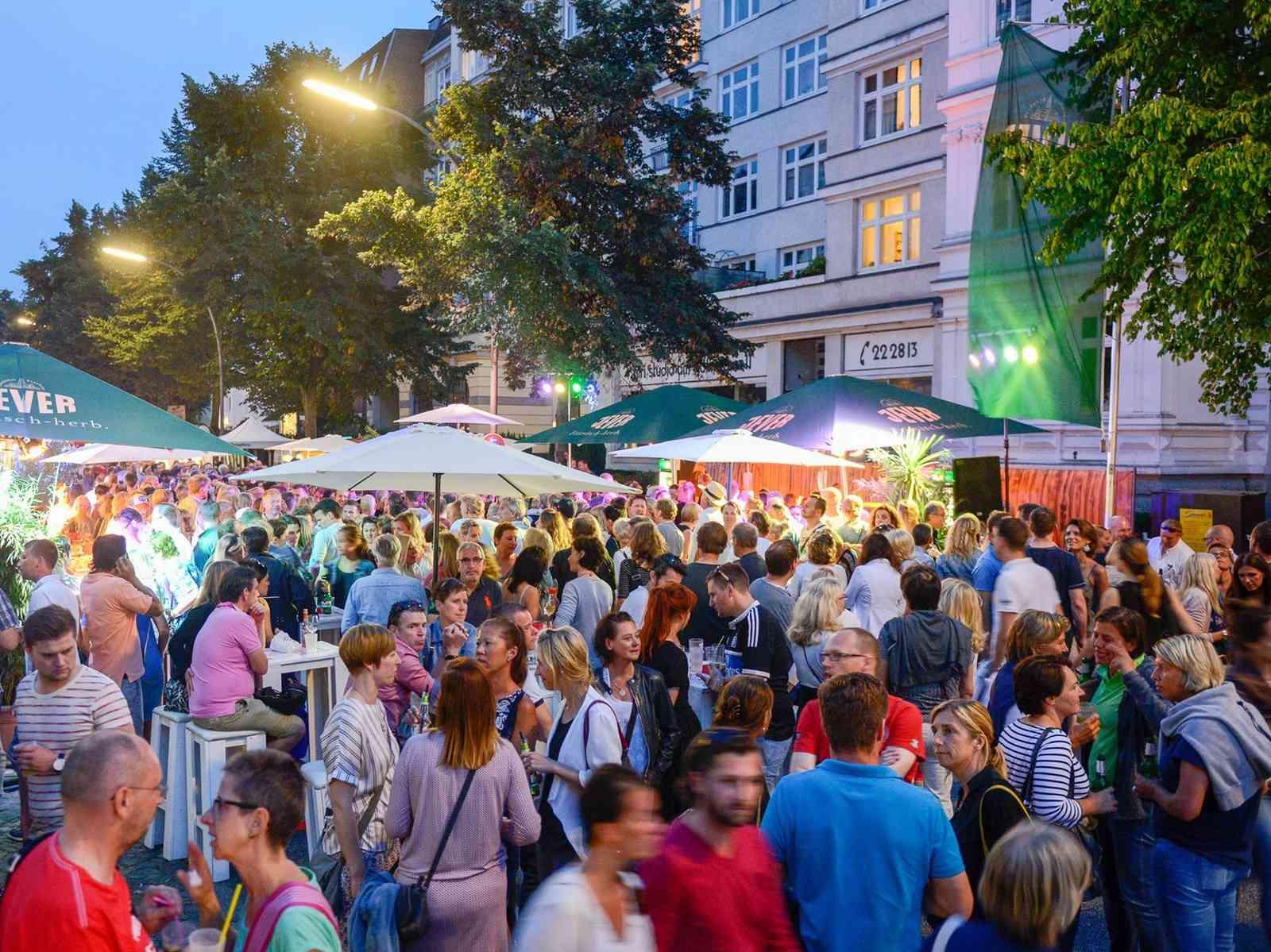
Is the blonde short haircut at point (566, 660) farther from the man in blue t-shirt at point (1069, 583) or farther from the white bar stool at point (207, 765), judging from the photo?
the man in blue t-shirt at point (1069, 583)

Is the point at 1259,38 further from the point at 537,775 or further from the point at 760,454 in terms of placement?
the point at 537,775

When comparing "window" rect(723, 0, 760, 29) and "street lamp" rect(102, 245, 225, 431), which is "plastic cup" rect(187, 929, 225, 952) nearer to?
"street lamp" rect(102, 245, 225, 431)

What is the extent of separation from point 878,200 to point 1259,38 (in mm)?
15624

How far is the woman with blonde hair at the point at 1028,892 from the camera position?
2.88 m

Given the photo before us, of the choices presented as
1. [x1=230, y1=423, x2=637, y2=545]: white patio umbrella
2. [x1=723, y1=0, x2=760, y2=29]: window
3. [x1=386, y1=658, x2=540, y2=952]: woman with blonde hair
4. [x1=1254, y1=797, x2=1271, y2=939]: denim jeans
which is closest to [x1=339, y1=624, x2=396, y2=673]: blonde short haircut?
[x1=386, y1=658, x2=540, y2=952]: woman with blonde hair

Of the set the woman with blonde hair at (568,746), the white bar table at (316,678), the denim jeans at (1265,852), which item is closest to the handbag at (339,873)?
the woman with blonde hair at (568,746)

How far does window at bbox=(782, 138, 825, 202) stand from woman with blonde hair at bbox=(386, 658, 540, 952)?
94.8ft

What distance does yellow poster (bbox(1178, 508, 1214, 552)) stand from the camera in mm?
16469

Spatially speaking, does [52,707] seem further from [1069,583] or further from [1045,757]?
[1069,583]

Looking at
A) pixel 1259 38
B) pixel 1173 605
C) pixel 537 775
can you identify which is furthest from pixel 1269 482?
pixel 537 775

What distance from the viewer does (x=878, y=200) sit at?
28359 mm

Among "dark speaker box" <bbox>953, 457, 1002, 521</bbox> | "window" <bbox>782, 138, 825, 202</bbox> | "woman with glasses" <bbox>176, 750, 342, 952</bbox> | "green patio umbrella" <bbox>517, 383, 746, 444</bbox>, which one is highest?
"window" <bbox>782, 138, 825, 202</bbox>

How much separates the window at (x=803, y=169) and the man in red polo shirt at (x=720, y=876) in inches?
1161

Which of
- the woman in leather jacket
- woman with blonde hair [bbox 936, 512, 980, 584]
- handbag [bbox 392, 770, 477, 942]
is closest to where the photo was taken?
handbag [bbox 392, 770, 477, 942]
